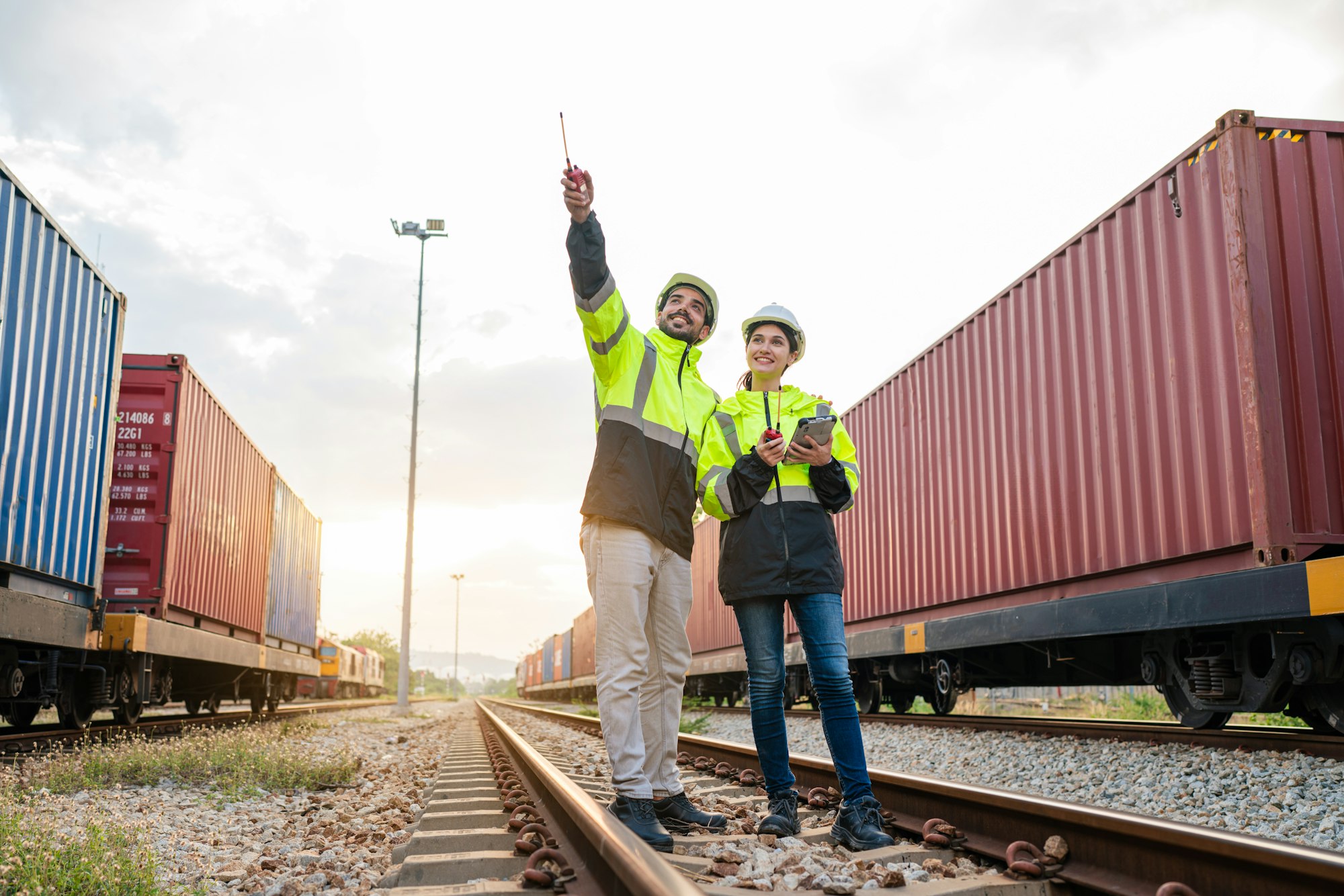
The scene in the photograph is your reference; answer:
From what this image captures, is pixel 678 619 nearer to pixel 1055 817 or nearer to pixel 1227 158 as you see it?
pixel 1055 817

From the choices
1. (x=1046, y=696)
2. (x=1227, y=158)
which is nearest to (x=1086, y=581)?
(x=1227, y=158)

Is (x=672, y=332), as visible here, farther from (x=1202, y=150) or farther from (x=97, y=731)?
(x=97, y=731)

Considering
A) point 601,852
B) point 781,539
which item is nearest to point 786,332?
point 781,539

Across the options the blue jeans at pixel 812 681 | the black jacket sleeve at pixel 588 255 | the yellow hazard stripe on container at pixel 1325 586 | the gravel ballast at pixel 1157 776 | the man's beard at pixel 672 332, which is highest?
the black jacket sleeve at pixel 588 255

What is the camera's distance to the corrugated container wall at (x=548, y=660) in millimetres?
35969

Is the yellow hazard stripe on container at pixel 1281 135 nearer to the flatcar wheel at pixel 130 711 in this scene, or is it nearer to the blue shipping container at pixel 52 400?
the blue shipping container at pixel 52 400

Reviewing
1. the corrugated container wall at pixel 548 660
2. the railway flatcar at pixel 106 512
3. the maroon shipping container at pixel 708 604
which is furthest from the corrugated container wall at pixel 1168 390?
the corrugated container wall at pixel 548 660

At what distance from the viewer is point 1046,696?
21047 mm

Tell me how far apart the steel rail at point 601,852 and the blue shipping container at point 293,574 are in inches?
459

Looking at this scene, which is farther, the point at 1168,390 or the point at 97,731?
the point at 97,731

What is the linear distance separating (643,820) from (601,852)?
610 millimetres

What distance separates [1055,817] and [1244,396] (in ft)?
10.3

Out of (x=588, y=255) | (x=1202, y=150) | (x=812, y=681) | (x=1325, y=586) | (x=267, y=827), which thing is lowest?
(x=267, y=827)

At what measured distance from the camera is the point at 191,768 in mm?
5391
